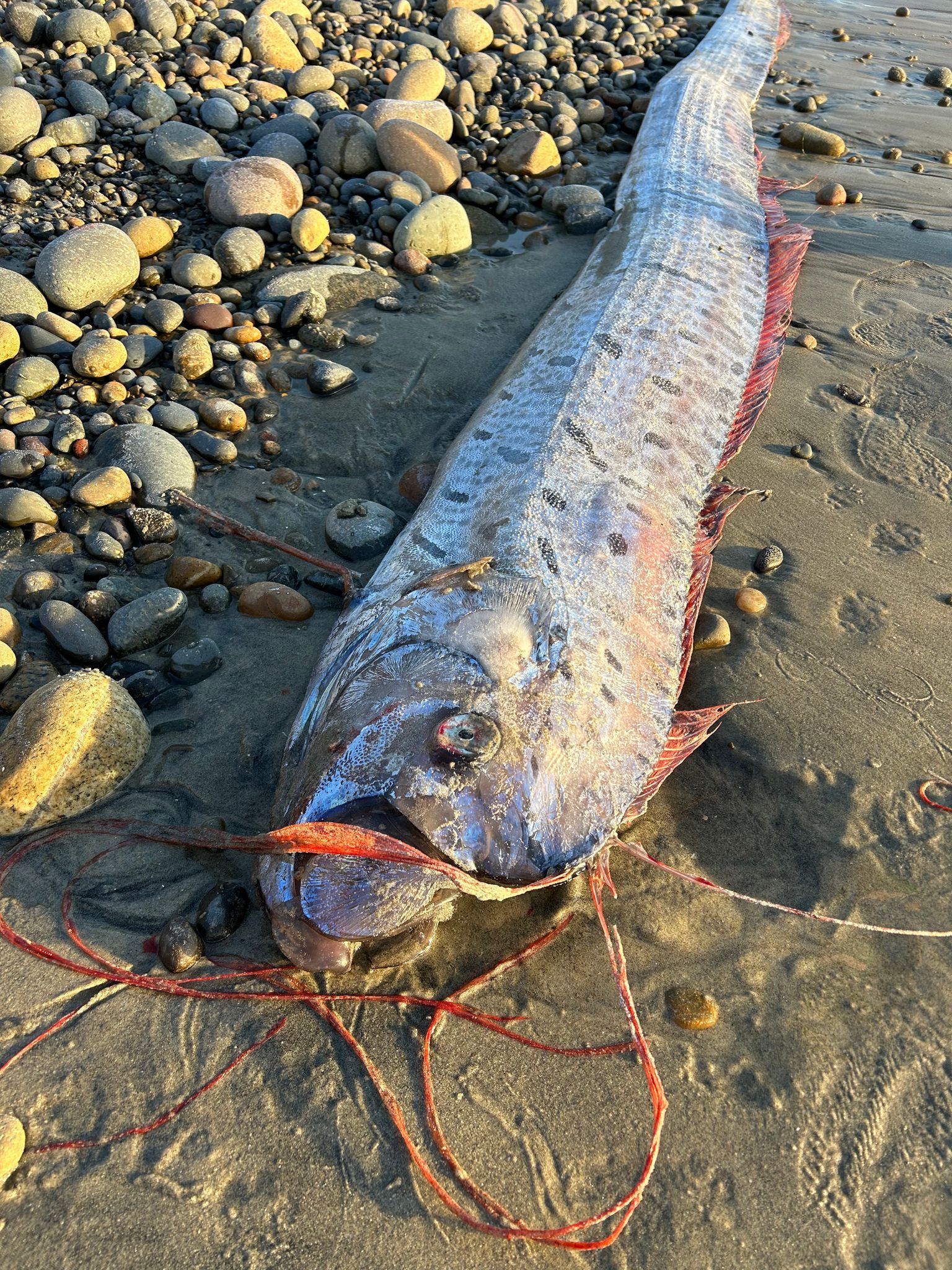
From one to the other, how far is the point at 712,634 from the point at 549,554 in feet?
2.95

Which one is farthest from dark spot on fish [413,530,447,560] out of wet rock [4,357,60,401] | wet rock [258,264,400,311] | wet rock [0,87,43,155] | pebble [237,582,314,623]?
wet rock [0,87,43,155]

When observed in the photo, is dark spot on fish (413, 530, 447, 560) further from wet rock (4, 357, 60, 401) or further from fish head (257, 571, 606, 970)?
wet rock (4, 357, 60, 401)

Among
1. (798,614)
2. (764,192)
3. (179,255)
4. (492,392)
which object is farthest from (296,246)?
(798,614)

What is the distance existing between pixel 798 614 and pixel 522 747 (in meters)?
1.77

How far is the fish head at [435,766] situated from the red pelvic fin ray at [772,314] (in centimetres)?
188

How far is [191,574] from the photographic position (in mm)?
3580

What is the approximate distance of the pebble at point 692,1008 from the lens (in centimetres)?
249

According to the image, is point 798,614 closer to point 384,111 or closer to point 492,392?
point 492,392

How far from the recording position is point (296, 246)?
5.51m

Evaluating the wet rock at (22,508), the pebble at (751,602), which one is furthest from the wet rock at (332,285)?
the pebble at (751,602)

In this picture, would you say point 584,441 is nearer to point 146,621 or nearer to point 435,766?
point 435,766

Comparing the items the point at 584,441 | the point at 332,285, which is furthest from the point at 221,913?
the point at 332,285

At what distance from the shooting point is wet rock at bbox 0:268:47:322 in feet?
14.5

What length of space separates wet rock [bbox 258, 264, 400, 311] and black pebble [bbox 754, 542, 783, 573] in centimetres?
298
